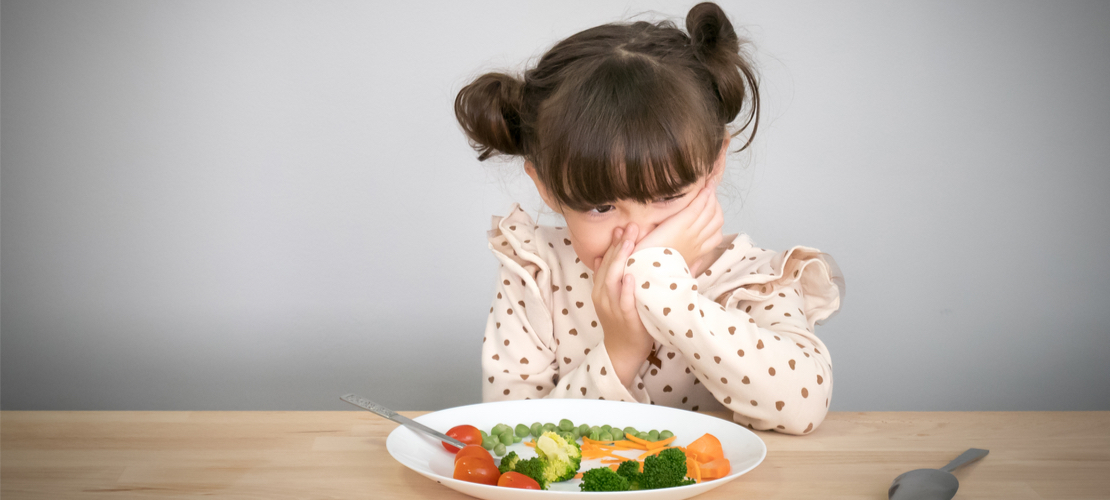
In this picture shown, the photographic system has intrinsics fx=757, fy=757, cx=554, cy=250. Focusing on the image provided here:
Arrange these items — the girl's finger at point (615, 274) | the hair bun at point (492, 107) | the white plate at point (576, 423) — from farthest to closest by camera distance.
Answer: the hair bun at point (492, 107) → the girl's finger at point (615, 274) → the white plate at point (576, 423)

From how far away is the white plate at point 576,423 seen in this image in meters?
0.50

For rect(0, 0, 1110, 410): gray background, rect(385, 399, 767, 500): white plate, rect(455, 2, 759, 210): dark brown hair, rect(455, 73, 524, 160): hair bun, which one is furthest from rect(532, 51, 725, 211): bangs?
rect(0, 0, 1110, 410): gray background

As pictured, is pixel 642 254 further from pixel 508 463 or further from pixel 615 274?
pixel 508 463

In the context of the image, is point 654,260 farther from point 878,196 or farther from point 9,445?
point 878,196

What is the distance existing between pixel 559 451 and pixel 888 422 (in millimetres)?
368

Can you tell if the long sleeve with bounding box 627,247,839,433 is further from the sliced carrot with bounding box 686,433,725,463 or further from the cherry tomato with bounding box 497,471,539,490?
the cherry tomato with bounding box 497,471,539,490

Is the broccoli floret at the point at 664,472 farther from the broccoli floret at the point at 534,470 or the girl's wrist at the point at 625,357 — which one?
the girl's wrist at the point at 625,357

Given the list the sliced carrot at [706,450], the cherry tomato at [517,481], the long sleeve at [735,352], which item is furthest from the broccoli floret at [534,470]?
the long sleeve at [735,352]

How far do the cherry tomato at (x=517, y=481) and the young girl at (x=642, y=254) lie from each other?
30 cm

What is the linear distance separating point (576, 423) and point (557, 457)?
7.0 inches

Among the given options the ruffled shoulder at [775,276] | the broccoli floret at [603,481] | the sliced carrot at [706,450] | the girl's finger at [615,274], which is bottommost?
the sliced carrot at [706,450]

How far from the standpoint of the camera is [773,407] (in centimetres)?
73

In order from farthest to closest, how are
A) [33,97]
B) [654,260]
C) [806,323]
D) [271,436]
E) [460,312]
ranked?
[460,312]
[33,97]
[806,323]
[654,260]
[271,436]

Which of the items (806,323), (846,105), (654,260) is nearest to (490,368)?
(654,260)
